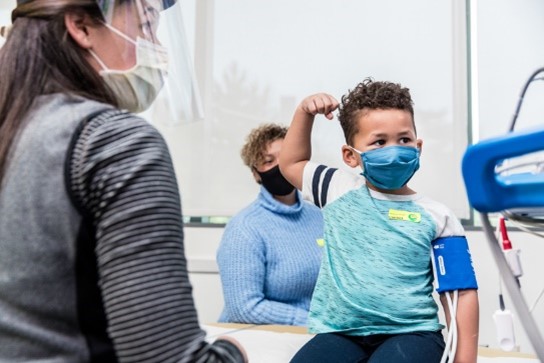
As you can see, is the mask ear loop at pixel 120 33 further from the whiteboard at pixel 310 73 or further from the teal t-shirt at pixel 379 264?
the whiteboard at pixel 310 73

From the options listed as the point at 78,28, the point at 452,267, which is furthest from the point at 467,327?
the point at 78,28

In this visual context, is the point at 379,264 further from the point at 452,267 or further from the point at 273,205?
the point at 273,205

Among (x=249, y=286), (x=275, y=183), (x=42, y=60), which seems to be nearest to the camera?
(x=42, y=60)

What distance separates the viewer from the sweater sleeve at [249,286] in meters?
1.84

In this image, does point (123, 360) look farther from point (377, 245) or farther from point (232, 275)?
point (232, 275)

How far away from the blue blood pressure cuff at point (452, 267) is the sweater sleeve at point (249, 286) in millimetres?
751

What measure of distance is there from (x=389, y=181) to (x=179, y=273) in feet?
2.57

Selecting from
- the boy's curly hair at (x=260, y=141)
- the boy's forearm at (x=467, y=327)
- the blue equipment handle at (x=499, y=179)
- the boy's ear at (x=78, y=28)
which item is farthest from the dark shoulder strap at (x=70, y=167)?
the boy's curly hair at (x=260, y=141)

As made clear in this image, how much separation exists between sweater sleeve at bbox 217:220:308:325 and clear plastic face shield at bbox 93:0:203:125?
0.92 m

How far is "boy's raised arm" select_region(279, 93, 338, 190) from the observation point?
1288mm

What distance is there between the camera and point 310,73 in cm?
234

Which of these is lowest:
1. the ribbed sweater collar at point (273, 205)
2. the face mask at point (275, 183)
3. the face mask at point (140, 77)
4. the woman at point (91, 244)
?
the ribbed sweater collar at point (273, 205)

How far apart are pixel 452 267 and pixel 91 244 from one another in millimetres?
859

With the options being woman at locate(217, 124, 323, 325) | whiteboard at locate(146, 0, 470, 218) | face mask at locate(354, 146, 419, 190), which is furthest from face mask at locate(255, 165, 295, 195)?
face mask at locate(354, 146, 419, 190)
